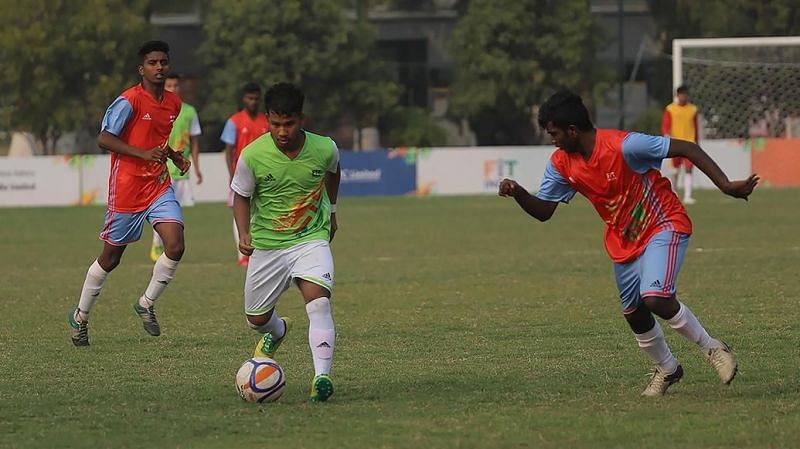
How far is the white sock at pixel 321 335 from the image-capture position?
24.7ft

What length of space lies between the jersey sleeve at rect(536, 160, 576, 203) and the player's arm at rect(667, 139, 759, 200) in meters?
0.64

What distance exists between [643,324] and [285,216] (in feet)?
6.34

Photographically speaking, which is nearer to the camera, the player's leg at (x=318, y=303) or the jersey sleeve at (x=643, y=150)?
the jersey sleeve at (x=643, y=150)

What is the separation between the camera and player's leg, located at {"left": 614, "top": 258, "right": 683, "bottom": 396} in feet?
24.9

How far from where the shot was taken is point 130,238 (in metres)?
10.6

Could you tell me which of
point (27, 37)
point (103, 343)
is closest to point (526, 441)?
point (103, 343)

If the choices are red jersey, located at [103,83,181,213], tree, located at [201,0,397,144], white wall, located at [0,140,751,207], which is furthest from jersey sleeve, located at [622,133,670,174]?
tree, located at [201,0,397,144]

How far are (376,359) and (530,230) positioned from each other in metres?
13.1

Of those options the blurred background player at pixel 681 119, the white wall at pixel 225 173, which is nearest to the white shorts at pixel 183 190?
the blurred background player at pixel 681 119

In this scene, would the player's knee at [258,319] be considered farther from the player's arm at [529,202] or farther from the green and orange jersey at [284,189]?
the player's arm at [529,202]

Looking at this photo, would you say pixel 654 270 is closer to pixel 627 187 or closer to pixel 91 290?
pixel 627 187

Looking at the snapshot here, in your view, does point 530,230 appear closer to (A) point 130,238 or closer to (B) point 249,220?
(A) point 130,238

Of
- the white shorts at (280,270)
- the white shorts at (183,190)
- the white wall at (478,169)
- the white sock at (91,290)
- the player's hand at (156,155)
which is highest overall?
the player's hand at (156,155)

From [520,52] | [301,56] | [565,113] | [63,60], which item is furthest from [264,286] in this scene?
[520,52]
